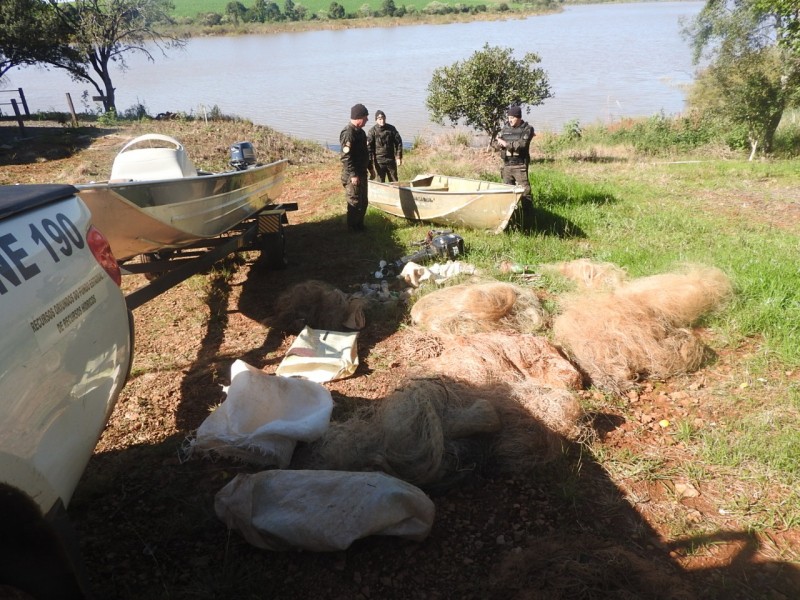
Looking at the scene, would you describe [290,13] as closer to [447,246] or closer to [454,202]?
[454,202]

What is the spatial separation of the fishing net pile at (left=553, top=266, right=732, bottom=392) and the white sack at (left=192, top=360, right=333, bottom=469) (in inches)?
87.5

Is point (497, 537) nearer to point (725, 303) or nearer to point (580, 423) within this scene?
point (580, 423)

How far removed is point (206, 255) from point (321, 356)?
1.65 meters

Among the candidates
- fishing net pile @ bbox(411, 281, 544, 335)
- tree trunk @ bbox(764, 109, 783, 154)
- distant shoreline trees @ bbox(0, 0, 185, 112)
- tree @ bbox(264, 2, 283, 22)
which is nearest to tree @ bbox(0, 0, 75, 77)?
distant shoreline trees @ bbox(0, 0, 185, 112)

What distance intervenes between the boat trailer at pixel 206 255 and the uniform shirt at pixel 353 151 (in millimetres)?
1130

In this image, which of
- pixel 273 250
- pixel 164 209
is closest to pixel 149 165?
pixel 164 209

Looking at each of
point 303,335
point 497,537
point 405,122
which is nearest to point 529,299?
point 303,335

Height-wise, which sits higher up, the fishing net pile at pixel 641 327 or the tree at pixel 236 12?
the tree at pixel 236 12

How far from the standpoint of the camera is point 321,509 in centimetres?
269

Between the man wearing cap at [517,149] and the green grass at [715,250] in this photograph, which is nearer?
the green grass at [715,250]

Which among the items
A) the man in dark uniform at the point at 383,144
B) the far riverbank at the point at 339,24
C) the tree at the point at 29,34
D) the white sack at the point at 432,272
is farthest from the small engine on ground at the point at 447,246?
the far riverbank at the point at 339,24

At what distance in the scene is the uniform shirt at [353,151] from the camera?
8.45 meters

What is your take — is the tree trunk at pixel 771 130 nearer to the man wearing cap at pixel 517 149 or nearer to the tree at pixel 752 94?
the tree at pixel 752 94

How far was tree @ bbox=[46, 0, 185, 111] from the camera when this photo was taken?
85.0 ft
